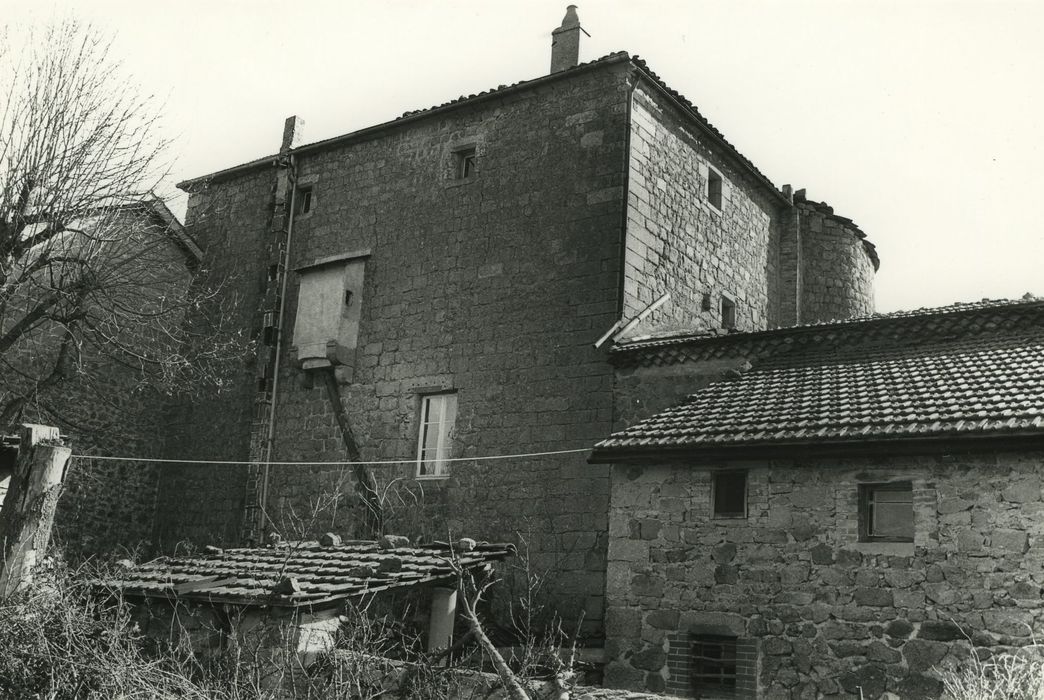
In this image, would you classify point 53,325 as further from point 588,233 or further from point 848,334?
point 848,334

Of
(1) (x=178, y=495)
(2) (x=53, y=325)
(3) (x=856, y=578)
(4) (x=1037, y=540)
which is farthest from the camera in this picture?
(1) (x=178, y=495)

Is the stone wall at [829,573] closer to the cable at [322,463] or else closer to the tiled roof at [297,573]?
the tiled roof at [297,573]

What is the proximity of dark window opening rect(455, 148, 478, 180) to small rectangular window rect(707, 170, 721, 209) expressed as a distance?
3.87 metres

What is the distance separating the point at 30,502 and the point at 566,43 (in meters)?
10.2

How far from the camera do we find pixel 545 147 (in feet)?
50.4

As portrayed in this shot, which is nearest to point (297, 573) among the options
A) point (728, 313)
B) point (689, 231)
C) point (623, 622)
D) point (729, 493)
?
point (623, 622)

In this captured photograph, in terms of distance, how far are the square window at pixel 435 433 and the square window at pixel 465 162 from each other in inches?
138

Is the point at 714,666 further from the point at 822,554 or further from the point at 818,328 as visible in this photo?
the point at 818,328

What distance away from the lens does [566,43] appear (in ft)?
53.0

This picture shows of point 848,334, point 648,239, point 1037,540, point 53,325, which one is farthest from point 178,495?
point 1037,540

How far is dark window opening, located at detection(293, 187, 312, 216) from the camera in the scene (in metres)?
18.0

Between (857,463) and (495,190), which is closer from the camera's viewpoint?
(857,463)

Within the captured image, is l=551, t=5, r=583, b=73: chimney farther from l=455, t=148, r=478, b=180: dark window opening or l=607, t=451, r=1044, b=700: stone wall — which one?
l=607, t=451, r=1044, b=700: stone wall

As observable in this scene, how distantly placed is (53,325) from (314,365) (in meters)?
4.36
